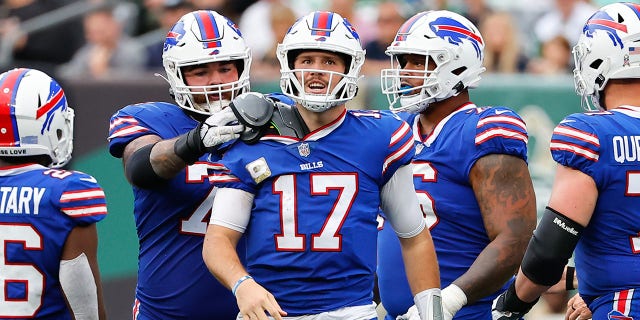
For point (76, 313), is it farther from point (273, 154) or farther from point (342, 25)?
point (342, 25)

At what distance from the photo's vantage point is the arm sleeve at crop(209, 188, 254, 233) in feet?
14.8

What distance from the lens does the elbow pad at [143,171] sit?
5.02 m

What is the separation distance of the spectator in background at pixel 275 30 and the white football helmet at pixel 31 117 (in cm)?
503

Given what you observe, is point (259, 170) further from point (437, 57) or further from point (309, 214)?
point (437, 57)

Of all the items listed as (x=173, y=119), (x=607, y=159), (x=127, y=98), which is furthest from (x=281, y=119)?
(x=127, y=98)

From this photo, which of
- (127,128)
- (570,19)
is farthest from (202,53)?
(570,19)

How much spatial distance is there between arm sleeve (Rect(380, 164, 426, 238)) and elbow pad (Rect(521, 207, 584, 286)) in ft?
1.50

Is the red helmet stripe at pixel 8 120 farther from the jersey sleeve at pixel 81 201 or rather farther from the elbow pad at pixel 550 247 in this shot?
the elbow pad at pixel 550 247

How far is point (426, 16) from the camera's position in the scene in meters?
5.57

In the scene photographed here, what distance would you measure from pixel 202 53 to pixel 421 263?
4.73 feet

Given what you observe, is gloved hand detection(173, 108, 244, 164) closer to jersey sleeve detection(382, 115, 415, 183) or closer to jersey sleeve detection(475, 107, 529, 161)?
jersey sleeve detection(382, 115, 415, 183)

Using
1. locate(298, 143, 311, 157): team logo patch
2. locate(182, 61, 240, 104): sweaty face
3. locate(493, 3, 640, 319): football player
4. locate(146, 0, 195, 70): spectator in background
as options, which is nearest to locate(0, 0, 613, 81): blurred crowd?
locate(146, 0, 195, 70): spectator in background

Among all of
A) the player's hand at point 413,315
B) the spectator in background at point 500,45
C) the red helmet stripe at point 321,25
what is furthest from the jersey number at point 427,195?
the spectator in background at point 500,45

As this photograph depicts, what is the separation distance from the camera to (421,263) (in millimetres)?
4695
